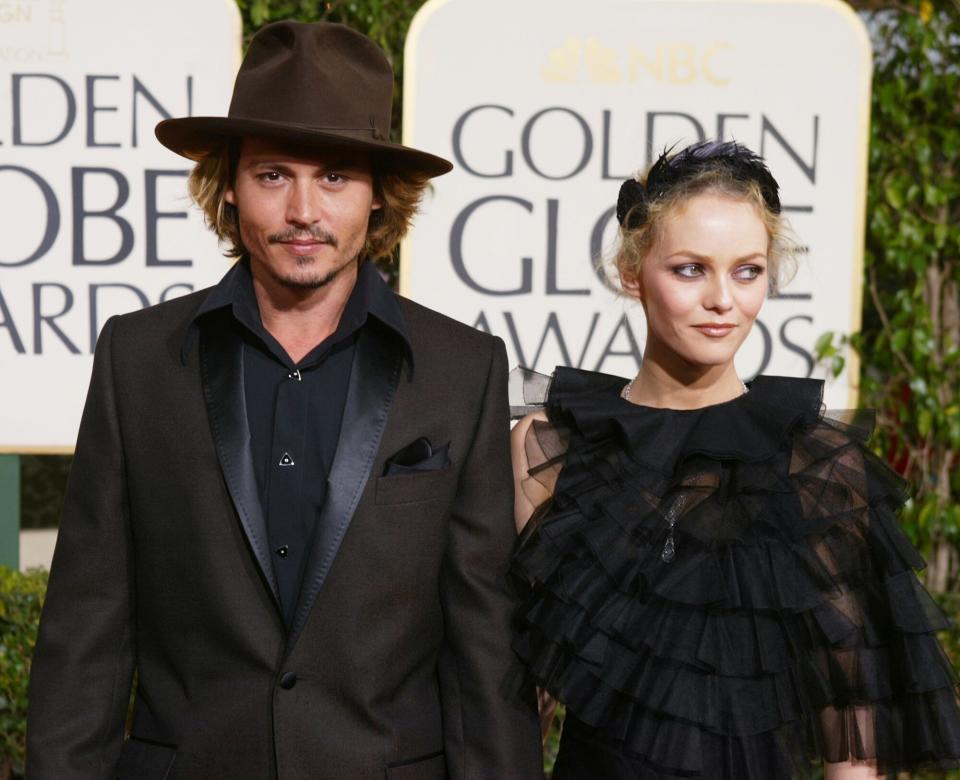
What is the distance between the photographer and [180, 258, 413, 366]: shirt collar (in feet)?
6.94

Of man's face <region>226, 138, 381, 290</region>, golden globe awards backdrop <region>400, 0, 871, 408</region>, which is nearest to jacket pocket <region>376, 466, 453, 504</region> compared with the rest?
man's face <region>226, 138, 381, 290</region>

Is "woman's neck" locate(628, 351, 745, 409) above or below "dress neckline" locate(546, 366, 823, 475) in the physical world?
above

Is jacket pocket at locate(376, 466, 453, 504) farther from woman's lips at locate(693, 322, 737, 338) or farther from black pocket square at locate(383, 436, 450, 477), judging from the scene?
woman's lips at locate(693, 322, 737, 338)

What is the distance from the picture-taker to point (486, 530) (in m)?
2.13

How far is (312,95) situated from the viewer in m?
2.12

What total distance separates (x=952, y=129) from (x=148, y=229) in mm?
2703

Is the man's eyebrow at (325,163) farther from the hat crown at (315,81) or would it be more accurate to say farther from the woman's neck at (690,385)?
the woman's neck at (690,385)

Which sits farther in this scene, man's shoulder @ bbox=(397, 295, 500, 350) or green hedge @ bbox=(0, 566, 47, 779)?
green hedge @ bbox=(0, 566, 47, 779)

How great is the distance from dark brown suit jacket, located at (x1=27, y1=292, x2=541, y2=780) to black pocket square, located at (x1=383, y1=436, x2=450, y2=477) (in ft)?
0.05

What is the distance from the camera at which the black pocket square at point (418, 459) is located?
6.79 ft

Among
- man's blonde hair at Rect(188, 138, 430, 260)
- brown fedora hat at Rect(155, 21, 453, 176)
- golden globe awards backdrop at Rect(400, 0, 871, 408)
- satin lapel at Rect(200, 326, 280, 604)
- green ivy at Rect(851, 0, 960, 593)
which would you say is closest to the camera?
satin lapel at Rect(200, 326, 280, 604)

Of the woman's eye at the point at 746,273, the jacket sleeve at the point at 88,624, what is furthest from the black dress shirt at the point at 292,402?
the woman's eye at the point at 746,273

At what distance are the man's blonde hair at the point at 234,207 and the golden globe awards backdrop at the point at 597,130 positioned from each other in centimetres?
138

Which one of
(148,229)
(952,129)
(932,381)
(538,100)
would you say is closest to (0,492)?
(148,229)
